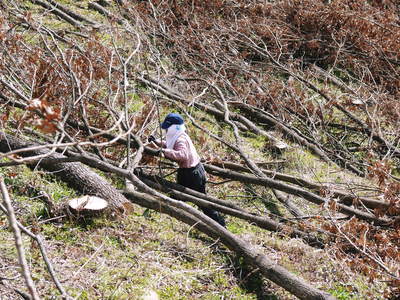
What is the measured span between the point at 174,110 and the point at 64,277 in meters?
4.88

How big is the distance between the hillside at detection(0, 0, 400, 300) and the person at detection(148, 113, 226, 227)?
5.9 inches

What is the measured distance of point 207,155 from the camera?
745 centimetres

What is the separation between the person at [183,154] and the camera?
235 inches

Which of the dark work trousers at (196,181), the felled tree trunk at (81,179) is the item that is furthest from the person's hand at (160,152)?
the felled tree trunk at (81,179)

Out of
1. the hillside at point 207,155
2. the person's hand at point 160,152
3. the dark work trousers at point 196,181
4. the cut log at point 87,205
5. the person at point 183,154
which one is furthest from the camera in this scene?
the dark work trousers at point 196,181

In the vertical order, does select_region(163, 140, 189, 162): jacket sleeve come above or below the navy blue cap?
below

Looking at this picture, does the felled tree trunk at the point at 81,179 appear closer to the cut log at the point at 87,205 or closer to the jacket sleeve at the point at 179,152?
the cut log at the point at 87,205

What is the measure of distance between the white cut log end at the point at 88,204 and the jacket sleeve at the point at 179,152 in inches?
38.8

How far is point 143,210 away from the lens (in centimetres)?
602

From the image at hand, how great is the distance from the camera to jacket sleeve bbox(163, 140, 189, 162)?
5903 mm

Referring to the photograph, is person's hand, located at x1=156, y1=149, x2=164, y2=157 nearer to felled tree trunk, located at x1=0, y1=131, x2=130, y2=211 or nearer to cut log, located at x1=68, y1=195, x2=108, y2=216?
felled tree trunk, located at x1=0, y1=131, x2=130, y2=211

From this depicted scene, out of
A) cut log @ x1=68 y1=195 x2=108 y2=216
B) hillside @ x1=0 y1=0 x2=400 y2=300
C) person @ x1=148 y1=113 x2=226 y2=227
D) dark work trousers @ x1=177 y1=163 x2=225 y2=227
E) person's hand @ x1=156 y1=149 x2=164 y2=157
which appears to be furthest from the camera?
dark work trousers @ x1=177 y1=163 x2=225 y2=227

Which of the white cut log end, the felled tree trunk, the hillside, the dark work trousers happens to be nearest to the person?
the dark work trousers

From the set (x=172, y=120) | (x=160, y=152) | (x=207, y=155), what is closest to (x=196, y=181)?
(x=160, y=152)
